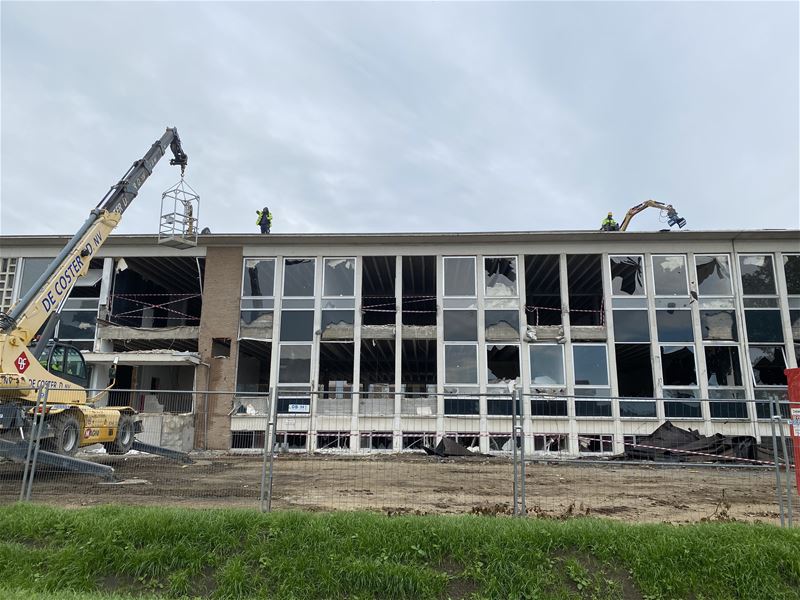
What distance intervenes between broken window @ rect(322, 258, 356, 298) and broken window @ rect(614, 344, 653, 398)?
35.2 ft

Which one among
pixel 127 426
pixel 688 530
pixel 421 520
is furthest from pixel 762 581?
pixel 127 426

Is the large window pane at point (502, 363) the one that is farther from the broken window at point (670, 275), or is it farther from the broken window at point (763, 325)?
the broken window at point (763, 325)

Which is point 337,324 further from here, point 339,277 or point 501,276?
point 501,276

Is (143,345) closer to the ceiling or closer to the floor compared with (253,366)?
closer to the ceiling

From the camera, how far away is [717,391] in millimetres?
21656

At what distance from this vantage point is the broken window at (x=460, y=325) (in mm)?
22766

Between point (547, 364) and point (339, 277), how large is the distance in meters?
8.88

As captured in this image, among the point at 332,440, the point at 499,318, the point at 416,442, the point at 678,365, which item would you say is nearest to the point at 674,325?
the point at 678,365

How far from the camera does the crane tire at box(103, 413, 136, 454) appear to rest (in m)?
14.6

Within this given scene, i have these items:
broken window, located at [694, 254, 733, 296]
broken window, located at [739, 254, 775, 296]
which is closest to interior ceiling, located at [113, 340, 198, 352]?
broken window, located at [694, 254, 733, 296]

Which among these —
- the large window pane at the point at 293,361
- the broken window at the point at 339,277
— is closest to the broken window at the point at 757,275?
the broken window at the point at 339,277

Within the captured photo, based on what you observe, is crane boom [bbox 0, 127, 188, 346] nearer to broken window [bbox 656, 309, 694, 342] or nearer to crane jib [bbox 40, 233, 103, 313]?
crane jib [bbox 40, 233, 103, 313]

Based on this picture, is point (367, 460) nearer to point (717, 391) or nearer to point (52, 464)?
point (52, 464)

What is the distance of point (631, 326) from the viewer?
2244cm
